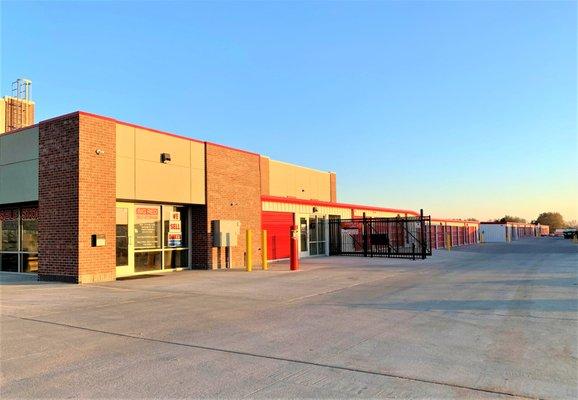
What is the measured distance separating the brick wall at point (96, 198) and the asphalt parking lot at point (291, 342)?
5.67 feet

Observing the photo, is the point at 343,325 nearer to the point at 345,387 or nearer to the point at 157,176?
the point at 345,387

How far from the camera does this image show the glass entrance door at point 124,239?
627 inches

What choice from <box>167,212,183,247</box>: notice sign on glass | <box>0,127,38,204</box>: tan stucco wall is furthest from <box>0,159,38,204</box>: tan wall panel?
<box>167,212,183,247</box>: notice sign on glass

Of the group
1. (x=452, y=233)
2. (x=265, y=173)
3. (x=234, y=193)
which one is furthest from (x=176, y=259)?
(x=452, y=233)

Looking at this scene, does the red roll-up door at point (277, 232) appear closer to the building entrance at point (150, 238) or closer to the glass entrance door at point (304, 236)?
the glass entrance door at point (304, 236)

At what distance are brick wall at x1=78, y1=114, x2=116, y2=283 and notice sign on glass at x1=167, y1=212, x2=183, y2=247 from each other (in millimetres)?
3200

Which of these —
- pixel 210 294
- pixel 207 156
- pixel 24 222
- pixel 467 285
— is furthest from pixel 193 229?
pixel 467 285

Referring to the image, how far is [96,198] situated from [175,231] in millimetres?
4289

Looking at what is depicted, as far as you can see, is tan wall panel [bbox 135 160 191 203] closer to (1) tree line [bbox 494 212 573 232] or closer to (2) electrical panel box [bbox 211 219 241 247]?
(2) electrical panel box [bbox 211 219 241 247]

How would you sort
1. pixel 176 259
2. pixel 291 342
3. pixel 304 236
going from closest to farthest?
1. pixel 291 342
2. pixel 176 259
3. pixel 304 236

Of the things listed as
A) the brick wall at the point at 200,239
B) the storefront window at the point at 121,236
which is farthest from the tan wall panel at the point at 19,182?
the brick wall at the point at 200,239

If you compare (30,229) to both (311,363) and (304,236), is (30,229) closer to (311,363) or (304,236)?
(304,236)

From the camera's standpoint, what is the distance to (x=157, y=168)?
1680 centimetres

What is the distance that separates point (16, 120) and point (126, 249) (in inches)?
592
